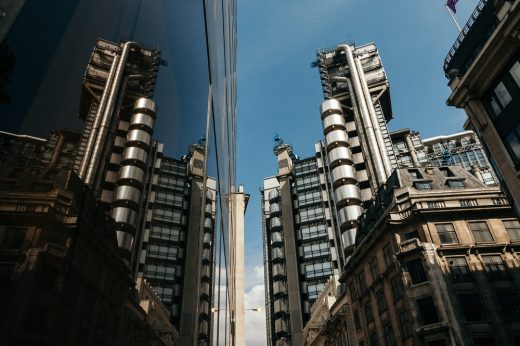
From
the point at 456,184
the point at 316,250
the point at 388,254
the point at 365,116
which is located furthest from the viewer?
the point at 316,250

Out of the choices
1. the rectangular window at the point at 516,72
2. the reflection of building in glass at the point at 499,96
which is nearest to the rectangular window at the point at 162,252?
the reflection of building in glass at the point at 499,96

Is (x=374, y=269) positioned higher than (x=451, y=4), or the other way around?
(x=451, y=4)

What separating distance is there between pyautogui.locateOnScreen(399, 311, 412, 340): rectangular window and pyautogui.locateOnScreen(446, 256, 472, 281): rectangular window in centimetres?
562

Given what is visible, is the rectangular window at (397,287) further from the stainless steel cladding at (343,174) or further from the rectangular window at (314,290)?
the rectangular window at (314,290)

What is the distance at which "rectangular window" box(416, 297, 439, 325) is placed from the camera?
33094 millimetres

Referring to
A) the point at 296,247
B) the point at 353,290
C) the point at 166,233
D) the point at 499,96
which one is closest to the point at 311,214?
the point at 296,247

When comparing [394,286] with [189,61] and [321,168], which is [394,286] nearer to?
[189,61]

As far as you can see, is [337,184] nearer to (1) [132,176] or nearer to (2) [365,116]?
(2) [365,116]

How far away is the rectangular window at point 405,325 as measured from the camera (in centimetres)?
3487

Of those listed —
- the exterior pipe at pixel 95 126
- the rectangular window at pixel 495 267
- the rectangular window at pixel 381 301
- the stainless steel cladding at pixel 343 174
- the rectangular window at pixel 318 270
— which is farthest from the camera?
the rectangular window at pixel 318 270

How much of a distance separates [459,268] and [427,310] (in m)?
5.03

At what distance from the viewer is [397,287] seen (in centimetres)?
3797

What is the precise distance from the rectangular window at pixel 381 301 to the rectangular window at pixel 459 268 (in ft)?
26.9

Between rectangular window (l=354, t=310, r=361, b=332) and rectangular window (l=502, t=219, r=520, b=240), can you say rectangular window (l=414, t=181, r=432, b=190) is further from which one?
rectangular window (l=354, t=310, r=361, b=332)
